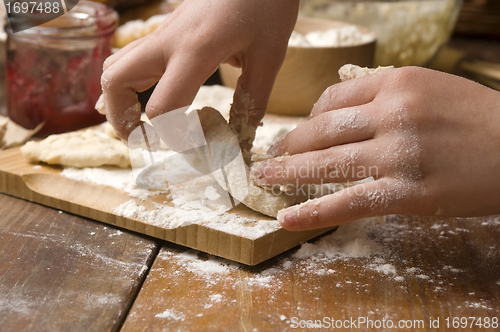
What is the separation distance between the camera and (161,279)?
772 millimetres

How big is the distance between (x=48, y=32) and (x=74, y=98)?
173 mm

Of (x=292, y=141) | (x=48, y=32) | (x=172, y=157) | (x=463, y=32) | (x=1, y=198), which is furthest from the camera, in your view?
(x=463, y=32)

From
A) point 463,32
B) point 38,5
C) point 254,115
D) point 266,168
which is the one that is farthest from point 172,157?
point 463,32

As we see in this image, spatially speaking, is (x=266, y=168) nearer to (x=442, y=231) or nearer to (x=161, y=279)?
(x=161, y=279)

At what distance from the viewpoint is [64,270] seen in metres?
0.78

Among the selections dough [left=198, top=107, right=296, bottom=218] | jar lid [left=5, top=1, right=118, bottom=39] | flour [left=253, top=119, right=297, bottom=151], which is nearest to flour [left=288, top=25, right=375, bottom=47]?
flour [left=253, top=119, right=297, bottom=151]

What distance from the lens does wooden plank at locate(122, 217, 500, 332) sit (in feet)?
2.26

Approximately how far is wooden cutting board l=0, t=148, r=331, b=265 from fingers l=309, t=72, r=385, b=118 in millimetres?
216

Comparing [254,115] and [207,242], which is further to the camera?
[254,115]

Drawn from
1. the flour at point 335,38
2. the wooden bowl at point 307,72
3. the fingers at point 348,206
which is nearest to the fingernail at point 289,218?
the fingers at point 348,206

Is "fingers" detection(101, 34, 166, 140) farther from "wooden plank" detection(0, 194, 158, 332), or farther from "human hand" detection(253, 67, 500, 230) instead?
"human hand" detection(253, 67, 500, 230)

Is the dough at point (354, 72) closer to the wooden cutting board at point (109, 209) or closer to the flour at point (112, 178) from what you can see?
the wooden cutting board at point (109, 209)

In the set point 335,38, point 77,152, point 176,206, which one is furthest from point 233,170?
point 335,38

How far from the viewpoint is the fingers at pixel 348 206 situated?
77 centimetres
